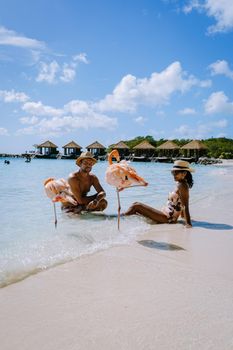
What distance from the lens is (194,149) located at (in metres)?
58.5

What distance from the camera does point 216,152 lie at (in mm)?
72312

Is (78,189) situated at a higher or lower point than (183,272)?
higher

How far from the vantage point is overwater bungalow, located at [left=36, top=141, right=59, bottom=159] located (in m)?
69.9

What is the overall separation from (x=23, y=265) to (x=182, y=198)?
280cm

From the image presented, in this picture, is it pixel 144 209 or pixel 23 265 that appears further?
pixel 144 209

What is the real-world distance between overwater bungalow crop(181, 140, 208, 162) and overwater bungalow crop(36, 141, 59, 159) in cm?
2661

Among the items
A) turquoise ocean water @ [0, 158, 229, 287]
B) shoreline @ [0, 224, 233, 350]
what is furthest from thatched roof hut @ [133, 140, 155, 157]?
shoreline @ [0, 224, 233, 350]

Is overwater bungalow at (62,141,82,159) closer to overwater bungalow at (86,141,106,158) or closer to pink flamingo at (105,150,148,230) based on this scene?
overwater bungalow at (86,141,106,158)

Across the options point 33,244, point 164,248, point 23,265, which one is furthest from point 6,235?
point 164,248

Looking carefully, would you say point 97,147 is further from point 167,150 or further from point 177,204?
point 177,204

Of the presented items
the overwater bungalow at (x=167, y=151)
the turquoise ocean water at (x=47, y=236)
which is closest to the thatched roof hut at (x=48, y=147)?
the overwater bungalow at (x=167, y=151)

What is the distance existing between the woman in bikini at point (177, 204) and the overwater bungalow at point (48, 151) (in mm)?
65869

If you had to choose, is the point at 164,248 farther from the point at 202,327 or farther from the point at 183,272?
the point at 202,327

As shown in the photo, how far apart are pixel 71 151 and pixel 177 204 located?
67.6 m
